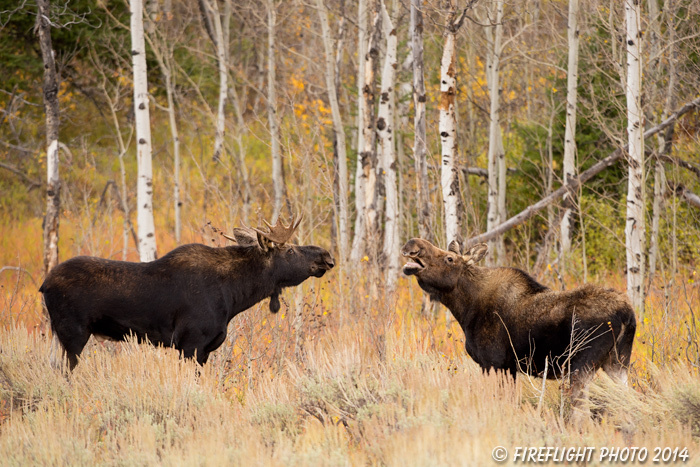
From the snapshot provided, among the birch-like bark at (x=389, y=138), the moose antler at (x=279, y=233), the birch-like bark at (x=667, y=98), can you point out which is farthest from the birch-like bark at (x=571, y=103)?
the moose antler at (x=279, y=233)

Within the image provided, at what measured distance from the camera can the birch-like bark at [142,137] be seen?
10883mm

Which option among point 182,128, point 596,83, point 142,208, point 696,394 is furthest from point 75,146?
point 696,394

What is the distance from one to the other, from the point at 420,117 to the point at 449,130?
1097 millimetres

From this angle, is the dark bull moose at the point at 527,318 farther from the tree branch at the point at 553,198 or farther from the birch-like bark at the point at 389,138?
the tree branch at the point at 553,198

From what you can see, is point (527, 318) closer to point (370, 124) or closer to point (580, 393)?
point (580, 393)

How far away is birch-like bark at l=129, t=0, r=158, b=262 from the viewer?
10883 millimetres

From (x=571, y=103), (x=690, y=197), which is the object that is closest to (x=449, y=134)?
(x=571, y=103)

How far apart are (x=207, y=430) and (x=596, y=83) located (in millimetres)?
11235

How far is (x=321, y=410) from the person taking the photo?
18.9 feet

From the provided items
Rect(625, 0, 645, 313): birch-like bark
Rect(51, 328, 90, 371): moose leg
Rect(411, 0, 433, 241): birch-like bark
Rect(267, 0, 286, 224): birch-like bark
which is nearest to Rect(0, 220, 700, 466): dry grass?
Rect(51, 328, 90, 371): moose leg

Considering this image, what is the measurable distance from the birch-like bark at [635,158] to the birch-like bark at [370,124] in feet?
13.3

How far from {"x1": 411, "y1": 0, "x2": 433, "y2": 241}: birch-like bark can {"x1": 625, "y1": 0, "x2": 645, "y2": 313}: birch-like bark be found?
2.69 m

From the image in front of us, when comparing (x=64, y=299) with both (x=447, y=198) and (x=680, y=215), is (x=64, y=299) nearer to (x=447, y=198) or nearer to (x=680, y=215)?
(x=447, y=198)

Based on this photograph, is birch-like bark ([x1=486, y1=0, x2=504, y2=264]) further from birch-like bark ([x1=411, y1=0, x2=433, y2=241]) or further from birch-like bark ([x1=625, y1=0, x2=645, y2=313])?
birch-like bark ([x1=625, y1=0, x2=645, y2=313])
